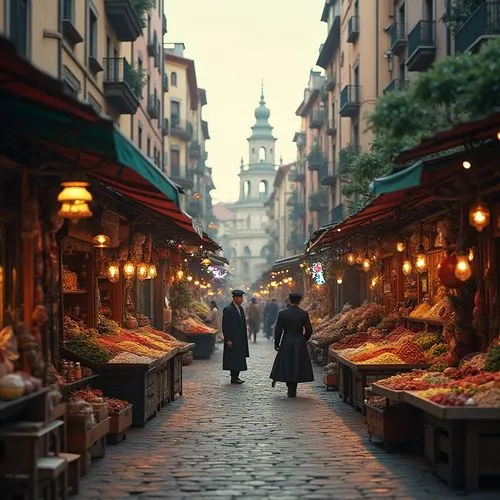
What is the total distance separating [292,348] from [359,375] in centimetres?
316

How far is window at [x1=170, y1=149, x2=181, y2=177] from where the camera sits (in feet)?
176

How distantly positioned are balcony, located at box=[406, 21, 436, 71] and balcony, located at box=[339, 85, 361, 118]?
11301mm

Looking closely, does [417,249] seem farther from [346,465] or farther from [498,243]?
[346,465]

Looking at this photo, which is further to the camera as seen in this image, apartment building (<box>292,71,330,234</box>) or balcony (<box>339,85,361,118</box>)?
apartment building (<box>292,71,330,234</box>)

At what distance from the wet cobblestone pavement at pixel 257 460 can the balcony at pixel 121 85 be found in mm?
10066

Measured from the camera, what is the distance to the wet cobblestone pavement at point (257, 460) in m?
8.30

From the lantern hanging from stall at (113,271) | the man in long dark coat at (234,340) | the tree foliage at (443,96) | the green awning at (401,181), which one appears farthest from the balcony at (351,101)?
the green awning at (401,181)

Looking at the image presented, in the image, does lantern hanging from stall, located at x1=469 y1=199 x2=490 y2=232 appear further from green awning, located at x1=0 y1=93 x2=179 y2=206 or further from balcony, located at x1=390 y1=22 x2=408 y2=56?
balcony, located at x1=390 y1=22 x2=408 y2=56

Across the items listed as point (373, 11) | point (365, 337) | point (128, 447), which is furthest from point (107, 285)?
point (373, 11)

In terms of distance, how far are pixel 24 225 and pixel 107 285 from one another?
8593mm

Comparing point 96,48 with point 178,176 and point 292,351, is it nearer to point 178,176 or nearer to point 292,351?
point 292,351

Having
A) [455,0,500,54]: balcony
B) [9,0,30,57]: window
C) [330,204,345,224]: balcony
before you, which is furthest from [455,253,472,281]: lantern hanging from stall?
[330,204,345,224]: balcony

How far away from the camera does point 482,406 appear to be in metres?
8.16

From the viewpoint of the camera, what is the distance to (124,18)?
24000 mm
